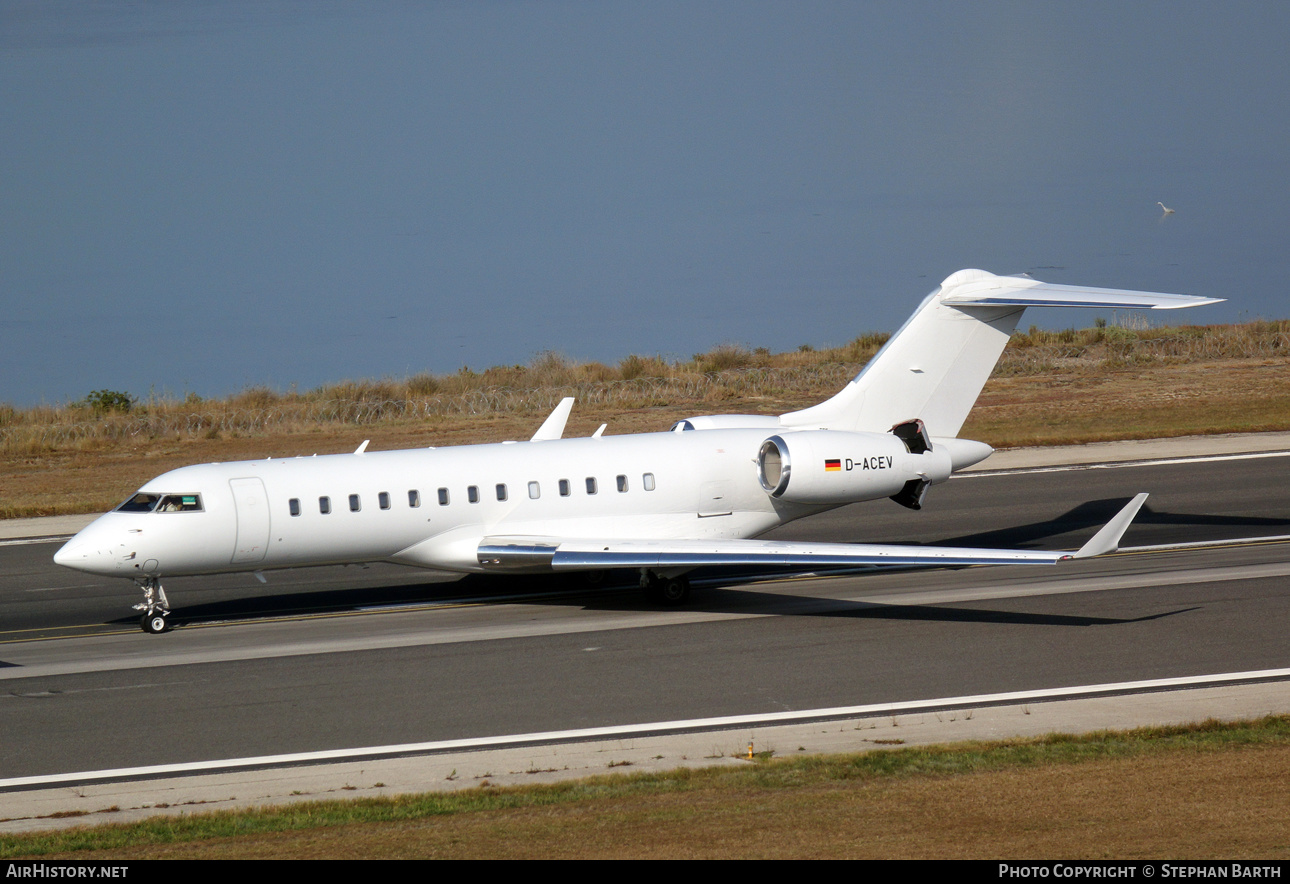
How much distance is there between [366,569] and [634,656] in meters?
10.6

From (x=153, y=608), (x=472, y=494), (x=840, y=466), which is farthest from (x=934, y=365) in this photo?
(x=153, y=608)

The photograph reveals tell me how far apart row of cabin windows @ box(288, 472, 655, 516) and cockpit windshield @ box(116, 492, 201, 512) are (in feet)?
5.22

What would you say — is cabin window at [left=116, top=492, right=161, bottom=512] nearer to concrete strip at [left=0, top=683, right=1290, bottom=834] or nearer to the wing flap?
the wing flap

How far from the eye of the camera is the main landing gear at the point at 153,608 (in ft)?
70.1

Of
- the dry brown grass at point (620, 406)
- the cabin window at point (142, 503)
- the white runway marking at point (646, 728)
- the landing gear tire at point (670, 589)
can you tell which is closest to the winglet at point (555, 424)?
the landing gear tire at point (670, 589)

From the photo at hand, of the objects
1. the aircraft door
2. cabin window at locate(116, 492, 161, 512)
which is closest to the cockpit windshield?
cabin window at locate(116, 492, 161, 512)

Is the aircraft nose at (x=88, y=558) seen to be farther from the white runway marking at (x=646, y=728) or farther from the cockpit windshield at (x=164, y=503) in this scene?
the white runway marking at (x=646, y=728)

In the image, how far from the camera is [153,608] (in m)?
21.4

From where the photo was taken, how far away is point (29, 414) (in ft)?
184

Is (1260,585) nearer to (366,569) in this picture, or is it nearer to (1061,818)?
(1061,818)

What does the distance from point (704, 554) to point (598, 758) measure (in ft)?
23.1

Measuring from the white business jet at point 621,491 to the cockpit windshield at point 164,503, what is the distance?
0.13 ft

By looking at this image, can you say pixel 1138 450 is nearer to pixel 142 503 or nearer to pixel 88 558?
pixel 142 503
